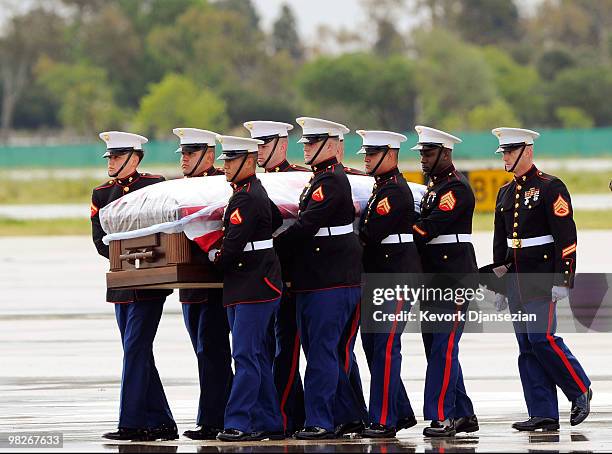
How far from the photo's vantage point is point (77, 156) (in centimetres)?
6956

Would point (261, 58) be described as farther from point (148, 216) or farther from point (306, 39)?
point (148, 216)

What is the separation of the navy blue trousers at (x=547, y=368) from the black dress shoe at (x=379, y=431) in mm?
962

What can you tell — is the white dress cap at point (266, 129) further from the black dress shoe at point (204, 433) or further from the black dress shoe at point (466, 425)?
the black dress shoe at point (466, 425)

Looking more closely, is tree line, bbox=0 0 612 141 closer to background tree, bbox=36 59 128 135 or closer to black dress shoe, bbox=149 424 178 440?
background tree, bbox=36 59 128 135

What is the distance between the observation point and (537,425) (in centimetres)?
946

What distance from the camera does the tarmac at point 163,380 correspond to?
8930mm

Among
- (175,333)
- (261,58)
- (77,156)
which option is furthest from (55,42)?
(175,333)

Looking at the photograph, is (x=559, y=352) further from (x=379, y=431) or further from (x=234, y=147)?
(x=234, y=147)

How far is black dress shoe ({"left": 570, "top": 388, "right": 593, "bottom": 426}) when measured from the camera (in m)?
9.44

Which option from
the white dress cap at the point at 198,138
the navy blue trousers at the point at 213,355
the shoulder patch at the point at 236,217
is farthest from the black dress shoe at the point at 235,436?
the white dress cap at the point at 198,138

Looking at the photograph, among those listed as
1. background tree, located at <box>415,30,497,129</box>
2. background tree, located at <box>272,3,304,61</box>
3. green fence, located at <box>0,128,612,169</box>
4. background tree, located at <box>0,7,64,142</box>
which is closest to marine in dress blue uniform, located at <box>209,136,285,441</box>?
green fence, located at <box>0,128,612,169</box>

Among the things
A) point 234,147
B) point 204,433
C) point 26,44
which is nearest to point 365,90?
point 26,44

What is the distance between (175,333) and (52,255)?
1141 cm

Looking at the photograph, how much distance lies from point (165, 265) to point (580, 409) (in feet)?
8.89
